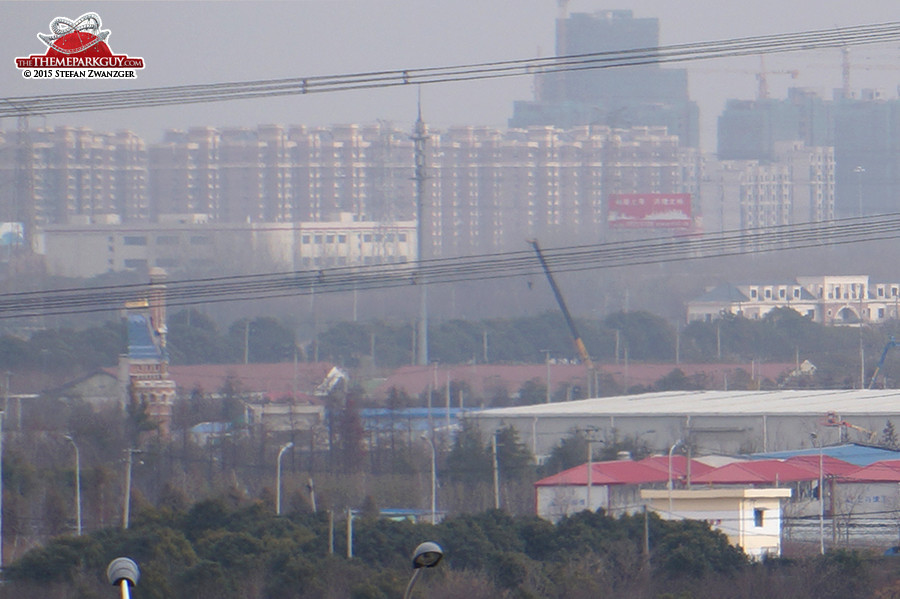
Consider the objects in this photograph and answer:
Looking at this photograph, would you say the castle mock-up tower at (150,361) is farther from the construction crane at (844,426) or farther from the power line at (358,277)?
the construction crane at (844,426)

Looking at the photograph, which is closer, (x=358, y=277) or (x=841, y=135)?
(x=358, y=277)

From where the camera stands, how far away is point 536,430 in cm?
1658

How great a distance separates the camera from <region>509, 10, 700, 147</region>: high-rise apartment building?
173ft

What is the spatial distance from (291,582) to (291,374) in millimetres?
14404


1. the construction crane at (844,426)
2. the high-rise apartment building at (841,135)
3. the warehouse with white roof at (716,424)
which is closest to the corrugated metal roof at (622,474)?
the warehouse with white roof at (716,424)

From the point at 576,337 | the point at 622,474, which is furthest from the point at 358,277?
the point at 622,474

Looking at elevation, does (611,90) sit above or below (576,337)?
above

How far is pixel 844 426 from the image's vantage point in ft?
51.7

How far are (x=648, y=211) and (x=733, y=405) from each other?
19342 millimetres

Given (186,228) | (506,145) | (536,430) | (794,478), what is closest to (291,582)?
(794,478)

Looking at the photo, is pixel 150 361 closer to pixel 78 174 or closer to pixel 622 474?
pixel 622 474

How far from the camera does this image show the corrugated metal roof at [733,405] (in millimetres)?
16453

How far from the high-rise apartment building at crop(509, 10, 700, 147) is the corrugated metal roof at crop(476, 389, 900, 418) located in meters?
26.2

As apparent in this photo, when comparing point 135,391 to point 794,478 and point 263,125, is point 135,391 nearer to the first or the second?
point 794,478
